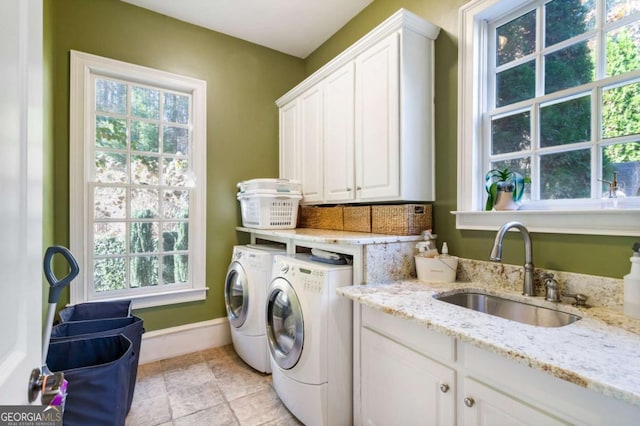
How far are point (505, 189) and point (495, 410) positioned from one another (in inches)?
41.9

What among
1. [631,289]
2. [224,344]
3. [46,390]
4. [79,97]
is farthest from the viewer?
[224,344]

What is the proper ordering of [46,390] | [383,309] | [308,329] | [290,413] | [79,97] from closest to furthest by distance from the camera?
[46,390], [383,309], [308,329], [290,413], [79,97]

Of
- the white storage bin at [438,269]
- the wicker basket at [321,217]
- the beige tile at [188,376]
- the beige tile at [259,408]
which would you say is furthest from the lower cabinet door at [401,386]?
the beige tile at [188,376]

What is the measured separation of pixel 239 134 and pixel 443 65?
1.85 meters

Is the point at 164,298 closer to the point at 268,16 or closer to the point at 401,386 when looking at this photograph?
the point at 401,386

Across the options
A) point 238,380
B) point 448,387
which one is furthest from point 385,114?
point 238,380

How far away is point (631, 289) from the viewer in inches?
45.1

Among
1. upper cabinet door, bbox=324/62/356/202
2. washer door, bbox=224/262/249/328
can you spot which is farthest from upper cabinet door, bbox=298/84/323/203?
washer door, bbox=224/262/249/328

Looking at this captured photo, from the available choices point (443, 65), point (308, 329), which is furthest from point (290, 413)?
point (443, 65)

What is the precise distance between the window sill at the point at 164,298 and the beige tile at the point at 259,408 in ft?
3.43

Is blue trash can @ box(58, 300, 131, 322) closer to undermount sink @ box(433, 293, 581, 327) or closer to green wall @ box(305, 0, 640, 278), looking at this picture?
undermount sink @ box(433, 293, 581, 327)

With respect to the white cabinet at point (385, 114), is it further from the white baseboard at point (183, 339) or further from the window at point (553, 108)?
the white baseboard at point (183, 339)

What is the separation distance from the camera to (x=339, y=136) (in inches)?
90.2

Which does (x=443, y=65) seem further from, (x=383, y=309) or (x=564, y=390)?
(x=564, y=390)
